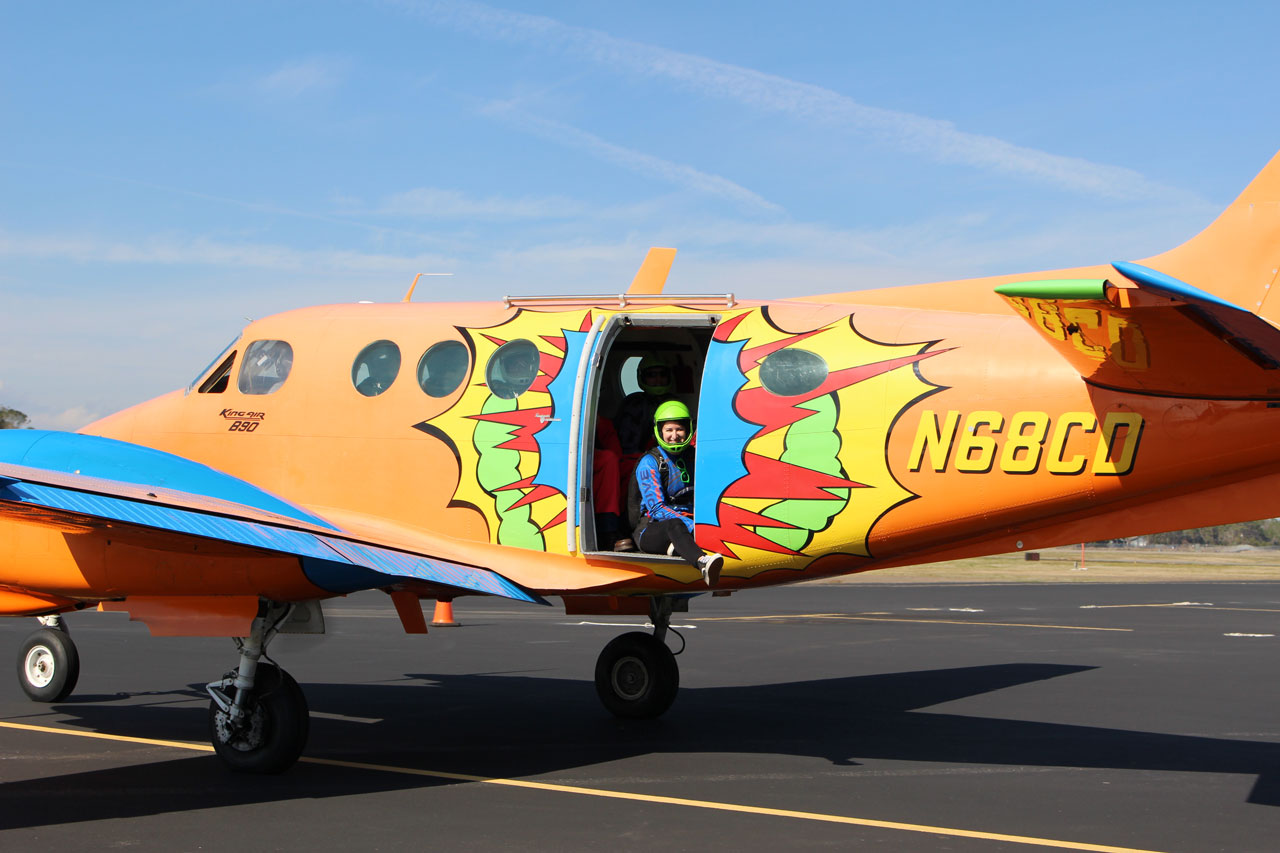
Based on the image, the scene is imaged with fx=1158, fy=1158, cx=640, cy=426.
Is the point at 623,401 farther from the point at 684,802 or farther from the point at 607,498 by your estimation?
the point at 684,802

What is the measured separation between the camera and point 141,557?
9.30 meters

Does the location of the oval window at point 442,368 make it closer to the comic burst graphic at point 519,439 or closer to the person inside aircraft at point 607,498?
the comic burst graphic at point 519,439

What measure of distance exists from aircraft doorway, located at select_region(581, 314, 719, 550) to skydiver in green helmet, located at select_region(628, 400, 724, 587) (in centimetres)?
20

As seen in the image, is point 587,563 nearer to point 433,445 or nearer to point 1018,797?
point 433,445

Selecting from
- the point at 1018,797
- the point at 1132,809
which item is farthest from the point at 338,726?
the point at 1132,809

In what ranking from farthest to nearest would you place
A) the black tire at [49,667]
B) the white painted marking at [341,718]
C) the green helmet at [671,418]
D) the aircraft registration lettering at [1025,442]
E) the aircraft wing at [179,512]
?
the black tire at [49,667] < the white painted marking at [341,718] < the green helmet at [671,418] < the aircraft registration lettering at [1025,442] < the aircraft wing at [179,512]

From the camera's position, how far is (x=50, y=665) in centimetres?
1286

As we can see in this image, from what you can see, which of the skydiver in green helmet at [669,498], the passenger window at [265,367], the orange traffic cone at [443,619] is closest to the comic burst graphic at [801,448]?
the skydiver in green helmet at [669,498]

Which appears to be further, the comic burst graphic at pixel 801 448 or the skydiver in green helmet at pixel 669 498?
the skydiver in green helmet at pixel 669 498

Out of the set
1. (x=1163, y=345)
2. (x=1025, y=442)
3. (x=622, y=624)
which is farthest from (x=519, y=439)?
(x=622, y=624)

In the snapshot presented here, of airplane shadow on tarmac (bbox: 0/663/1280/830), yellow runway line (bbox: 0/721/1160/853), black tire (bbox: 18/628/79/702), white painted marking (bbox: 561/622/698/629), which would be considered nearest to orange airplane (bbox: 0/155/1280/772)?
airplane shadow on tarmac (bbox: 0/663/1280/830)

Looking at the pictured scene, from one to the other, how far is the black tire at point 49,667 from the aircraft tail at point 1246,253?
11.8 m

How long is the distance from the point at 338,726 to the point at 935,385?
6.97m

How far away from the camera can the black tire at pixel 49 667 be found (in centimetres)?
1279
